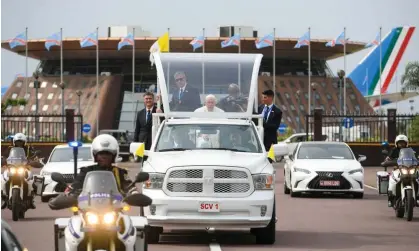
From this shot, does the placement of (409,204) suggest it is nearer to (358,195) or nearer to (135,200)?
(358,195)

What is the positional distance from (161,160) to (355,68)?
124 metres

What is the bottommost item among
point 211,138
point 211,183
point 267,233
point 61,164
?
point 267,233

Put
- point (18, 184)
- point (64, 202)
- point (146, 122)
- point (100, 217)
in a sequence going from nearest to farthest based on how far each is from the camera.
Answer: point (100, 217)
point (64, 202)
point (146, 122)
point (18, 184)

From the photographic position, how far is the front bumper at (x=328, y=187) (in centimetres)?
2997

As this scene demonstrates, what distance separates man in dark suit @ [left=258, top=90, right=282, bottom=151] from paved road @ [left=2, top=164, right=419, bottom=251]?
141 cm

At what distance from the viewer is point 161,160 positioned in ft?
56.3

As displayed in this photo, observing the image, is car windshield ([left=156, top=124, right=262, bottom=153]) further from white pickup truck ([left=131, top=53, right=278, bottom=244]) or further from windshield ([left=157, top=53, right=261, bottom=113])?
windshield ([left=157, top=53, right=261, bottom=113])

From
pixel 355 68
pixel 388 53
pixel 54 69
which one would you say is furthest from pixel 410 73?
pixel 54 69

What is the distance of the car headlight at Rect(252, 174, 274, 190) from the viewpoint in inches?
665

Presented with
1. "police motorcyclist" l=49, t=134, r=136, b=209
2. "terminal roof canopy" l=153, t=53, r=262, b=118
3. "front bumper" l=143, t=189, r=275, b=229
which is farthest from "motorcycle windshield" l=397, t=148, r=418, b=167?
"police motorcyclist" l=49, t=134, r=136, b=209

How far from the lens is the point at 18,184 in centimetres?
2167

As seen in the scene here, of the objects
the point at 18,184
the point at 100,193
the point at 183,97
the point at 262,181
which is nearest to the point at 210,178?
the point at 262,181

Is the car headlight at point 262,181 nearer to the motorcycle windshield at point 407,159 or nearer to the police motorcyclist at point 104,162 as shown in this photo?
the motorcycle windshield at point 407,159

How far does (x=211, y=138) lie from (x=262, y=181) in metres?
1.35
